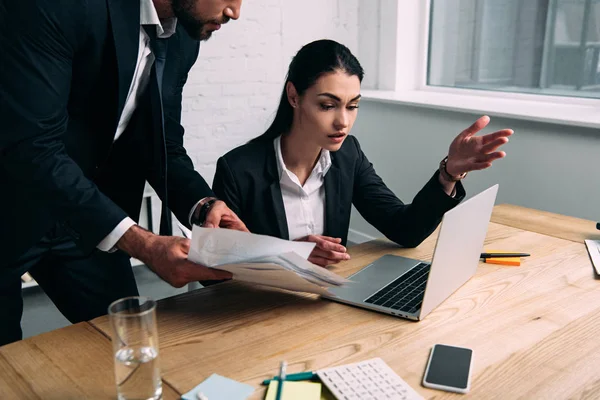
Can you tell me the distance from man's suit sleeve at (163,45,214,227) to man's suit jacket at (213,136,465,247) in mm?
134

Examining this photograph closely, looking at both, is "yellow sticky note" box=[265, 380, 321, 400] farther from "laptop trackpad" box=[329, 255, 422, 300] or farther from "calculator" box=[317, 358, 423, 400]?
"laptop trackpad" box=[329, 255, 422, 300]

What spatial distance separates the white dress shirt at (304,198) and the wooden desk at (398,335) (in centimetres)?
44

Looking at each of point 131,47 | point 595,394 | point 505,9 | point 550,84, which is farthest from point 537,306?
point 505,9

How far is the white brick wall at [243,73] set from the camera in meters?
2.82

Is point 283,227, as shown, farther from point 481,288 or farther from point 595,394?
point 595,394

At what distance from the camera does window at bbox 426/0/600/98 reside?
8.04 feet

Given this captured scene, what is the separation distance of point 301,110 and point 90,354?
0.98m

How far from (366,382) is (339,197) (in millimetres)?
933

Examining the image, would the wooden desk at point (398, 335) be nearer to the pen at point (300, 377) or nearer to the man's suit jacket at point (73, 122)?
the pen at point (300, 377)

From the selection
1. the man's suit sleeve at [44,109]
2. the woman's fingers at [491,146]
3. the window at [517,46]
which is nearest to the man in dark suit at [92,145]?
the man's suit sleeve at [44,109]

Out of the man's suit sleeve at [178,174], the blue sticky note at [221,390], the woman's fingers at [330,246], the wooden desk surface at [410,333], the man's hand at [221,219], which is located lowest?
the wooden desk surface at [410,333]

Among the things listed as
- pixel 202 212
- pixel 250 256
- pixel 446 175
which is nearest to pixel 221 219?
pixel 202 212

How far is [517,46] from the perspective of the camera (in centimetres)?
272

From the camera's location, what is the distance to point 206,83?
9.27 feet
